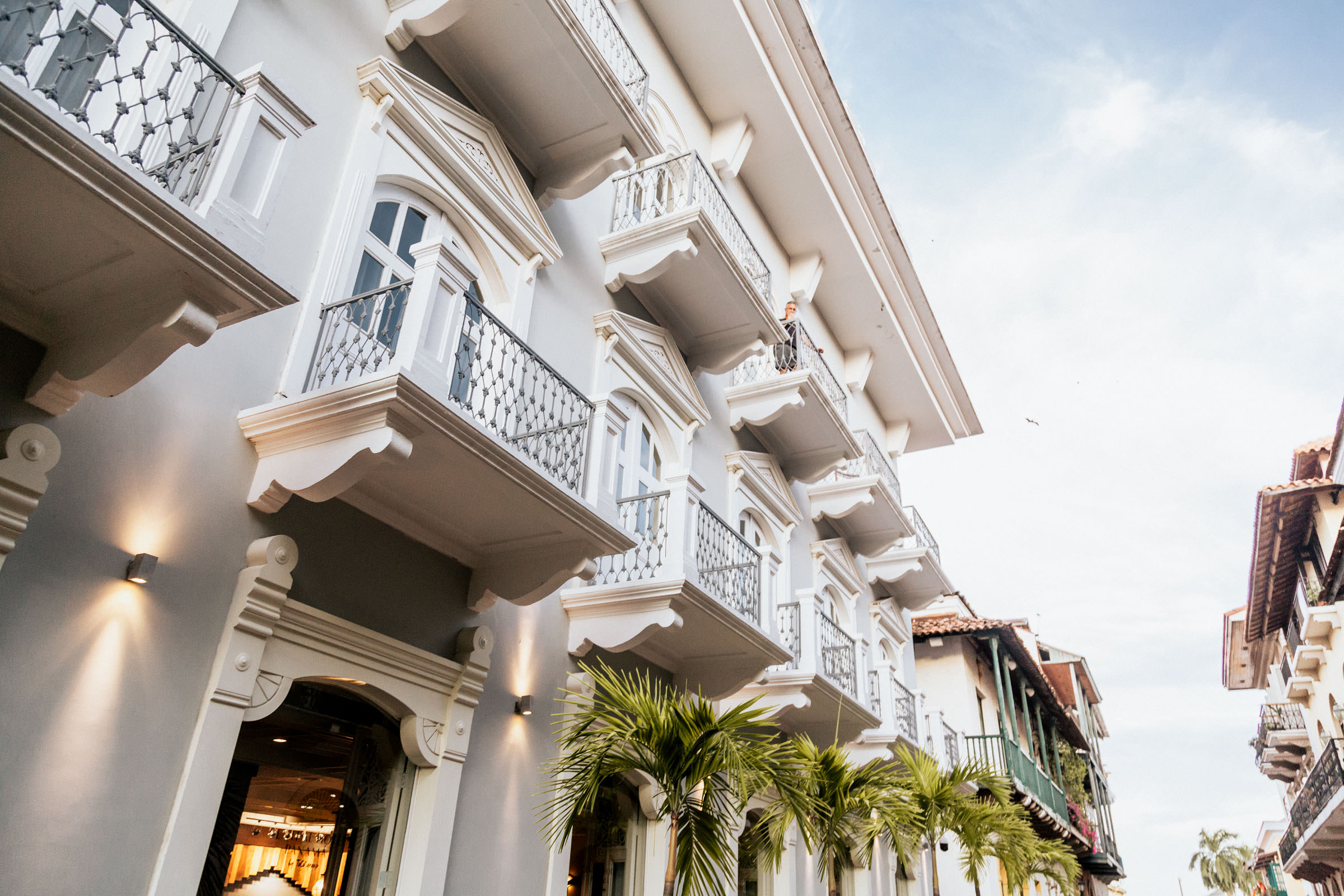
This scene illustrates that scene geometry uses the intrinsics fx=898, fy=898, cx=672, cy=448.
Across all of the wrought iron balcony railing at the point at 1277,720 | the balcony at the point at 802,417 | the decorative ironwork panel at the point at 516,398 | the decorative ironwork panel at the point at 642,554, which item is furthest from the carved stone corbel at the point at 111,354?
the wrought iron balcony railing at the point at 1277,720

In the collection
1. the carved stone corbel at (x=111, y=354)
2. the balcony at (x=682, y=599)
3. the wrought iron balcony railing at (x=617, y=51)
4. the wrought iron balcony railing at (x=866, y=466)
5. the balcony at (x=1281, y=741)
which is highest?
the wrought iron balcony railing at (x=617, y=51)

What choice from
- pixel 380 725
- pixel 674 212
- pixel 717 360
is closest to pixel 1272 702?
pixel 717 360

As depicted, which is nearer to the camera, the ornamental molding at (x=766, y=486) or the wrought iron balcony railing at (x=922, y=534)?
the ornamental molding at (x=766, y=486)

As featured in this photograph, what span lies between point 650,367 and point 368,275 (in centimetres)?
380

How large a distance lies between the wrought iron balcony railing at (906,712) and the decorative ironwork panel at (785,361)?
4.39 meters

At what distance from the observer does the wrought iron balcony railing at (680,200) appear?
979 centimetres

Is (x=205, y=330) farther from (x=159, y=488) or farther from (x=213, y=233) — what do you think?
(x=159, y=488)

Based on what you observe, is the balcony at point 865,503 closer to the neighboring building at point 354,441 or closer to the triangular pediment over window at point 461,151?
the neighboring building at point 354,441

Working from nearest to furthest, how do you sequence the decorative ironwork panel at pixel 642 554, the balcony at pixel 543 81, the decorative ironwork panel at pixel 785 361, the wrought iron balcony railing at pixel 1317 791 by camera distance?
the balcony at pixel 543 81 → the decorative ironwork panel at pixel 642 554 → the decorative ironwork panel at pixel 785 361 → the wrought iron balcony railing at pixel 1317 791

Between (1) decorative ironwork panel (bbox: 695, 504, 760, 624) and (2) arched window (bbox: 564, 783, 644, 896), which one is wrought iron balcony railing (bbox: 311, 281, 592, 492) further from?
(2) arched window (bbox: 564, 783, 644, 896)

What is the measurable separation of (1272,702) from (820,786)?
2812 centimetres

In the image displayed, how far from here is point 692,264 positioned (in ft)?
32.1

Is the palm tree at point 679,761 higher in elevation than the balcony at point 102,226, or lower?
lower

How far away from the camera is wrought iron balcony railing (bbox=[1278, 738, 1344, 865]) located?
62.1 ft
